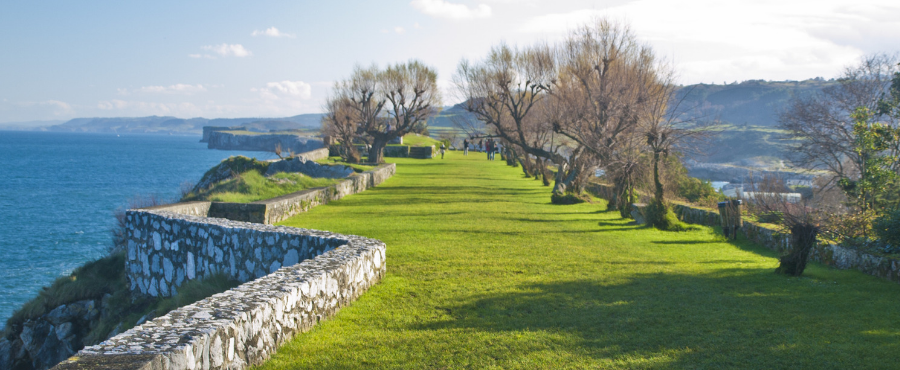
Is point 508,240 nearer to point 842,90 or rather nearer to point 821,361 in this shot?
point 821,361

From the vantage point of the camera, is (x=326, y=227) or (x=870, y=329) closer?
(x=870, y=329)

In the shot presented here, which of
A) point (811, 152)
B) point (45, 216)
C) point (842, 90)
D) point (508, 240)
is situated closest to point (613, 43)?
point (508, 240)

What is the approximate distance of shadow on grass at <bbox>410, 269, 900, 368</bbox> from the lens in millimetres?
4855

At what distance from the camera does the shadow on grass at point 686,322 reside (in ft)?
15.9

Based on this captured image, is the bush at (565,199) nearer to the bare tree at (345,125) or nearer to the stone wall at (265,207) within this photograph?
the stone wall at (265,207)

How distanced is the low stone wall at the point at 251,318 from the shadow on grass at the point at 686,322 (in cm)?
116

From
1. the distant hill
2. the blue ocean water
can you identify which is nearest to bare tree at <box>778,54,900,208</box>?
the blue ocean water

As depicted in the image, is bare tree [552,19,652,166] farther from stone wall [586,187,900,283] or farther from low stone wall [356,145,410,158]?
low stone wall [356,145,410,158]

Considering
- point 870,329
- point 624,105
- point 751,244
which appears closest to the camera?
point 870,329

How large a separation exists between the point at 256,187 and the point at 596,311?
13426 millimetres

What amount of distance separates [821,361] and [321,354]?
4295 millimetres

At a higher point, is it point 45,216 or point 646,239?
point 646,239

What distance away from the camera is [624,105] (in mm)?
18953

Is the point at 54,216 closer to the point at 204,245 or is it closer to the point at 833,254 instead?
the point at 204,245
